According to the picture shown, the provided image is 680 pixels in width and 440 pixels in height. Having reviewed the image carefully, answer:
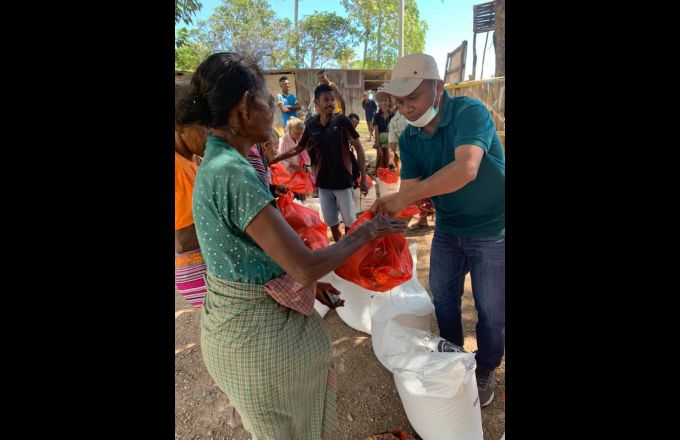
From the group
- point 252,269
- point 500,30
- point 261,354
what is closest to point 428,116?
point 252,269

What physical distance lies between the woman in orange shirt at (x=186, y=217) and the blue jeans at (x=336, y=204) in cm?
224

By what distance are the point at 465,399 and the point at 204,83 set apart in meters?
1.75

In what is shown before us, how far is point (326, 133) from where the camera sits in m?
4.00

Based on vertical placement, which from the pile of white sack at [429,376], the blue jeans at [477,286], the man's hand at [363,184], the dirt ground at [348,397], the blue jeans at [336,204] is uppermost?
the man's hand at [363,184]

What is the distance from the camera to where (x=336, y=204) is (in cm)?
428

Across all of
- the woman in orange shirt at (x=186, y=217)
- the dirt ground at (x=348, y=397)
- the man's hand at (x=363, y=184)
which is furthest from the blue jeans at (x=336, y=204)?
the woman in orange shirt at (x=186, y=217)

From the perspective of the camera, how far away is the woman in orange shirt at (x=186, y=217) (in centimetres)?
193

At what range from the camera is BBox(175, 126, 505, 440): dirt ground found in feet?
7.16

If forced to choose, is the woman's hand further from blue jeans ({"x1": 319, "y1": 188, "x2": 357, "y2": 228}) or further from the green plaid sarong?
blue jeans ({"x1": 319, "y1": 188, "x2": 357, "y2": 228})

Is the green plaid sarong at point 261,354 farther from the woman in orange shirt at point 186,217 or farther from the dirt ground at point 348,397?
the dirt ground at point 348,397

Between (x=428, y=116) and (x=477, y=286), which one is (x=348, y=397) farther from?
(x=428, y=116)
